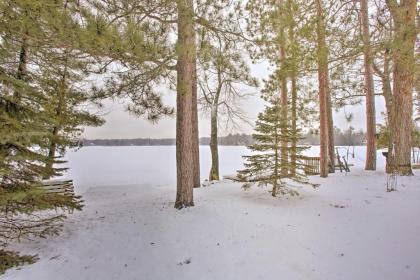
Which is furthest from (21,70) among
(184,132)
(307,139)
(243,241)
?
(307,139)

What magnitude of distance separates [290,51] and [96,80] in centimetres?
430

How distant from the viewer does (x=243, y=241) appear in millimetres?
3859

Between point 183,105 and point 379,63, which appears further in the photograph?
point 379,63

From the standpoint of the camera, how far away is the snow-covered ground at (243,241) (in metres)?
3.24

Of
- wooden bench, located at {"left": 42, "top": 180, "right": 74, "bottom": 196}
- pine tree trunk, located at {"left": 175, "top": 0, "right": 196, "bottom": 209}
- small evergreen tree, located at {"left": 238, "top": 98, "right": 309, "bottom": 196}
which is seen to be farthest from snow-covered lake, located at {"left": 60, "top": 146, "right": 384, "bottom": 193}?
wooden bench, located at {"left": 42, "top": 180, "right": 74, "bottom": 196}

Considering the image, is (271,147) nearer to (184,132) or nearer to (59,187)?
(184,132)

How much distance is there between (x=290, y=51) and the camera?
581cm

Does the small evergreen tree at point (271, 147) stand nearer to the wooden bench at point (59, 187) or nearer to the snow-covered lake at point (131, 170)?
the snow-covered lake at point (131, 170)

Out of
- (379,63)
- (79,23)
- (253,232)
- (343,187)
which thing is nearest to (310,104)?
(379,63)

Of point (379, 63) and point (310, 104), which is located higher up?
point (379, 63)

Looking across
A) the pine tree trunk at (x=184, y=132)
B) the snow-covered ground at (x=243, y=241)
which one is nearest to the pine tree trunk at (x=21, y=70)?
the snow-covered ground at (x=243, y=241)

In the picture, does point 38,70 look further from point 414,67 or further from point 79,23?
point 414,67

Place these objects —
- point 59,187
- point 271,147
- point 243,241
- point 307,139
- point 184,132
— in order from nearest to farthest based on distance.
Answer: point 243,241, point 184,132, point 271,147, point 59,187, point 307,139

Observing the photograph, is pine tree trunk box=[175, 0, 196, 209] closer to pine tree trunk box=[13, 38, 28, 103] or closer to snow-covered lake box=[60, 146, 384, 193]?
pine tree trunk box=[13, 38, 28, 103]
